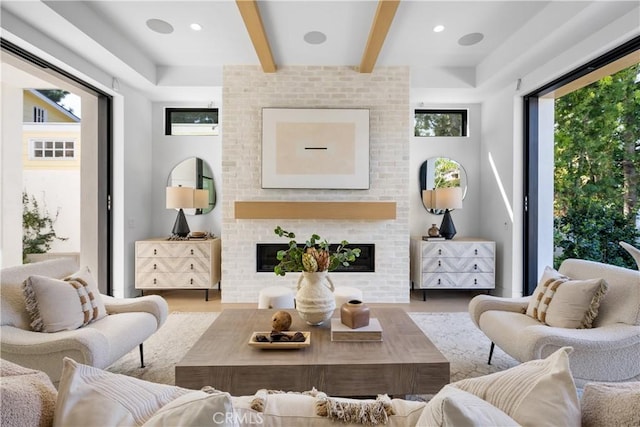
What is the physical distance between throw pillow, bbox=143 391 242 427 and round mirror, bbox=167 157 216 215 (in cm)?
443

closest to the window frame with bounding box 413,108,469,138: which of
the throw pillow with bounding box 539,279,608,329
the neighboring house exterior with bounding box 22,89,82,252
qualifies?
the throw pillow with bounding box 539,279,608,329

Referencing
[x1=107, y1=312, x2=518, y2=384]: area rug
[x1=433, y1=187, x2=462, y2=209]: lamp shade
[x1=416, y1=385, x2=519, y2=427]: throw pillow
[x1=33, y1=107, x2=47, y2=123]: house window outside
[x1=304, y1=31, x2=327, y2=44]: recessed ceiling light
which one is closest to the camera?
[x1=416, y1=385, x2=519, y2=427]: throw pillow

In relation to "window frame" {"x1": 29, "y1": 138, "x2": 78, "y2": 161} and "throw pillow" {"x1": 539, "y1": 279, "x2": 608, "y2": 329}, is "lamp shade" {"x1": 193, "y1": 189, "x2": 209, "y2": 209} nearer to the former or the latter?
"window frame" {"x1": 29, "y1": 138, "x2": 78, "y2": 161}

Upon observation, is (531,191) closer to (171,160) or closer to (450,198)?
(450,198)

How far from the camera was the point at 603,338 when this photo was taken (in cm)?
186

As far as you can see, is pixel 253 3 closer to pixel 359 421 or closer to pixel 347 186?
pixel 347 186

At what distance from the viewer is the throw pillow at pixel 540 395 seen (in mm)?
739

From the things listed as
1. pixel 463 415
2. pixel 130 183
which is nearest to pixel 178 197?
pixel 130 183

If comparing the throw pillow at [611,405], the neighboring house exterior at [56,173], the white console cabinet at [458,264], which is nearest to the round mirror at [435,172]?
the white console cabinet at [458,264]

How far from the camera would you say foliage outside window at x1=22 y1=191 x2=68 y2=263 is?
558 centimetres

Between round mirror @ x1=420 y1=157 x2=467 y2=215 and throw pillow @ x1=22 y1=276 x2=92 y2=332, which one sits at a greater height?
round mirror @ x1=420 y1=157 x2=467 y2=215

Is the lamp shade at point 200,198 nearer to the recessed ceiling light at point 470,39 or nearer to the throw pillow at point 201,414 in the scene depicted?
the recessed ceiling light at point 470,39

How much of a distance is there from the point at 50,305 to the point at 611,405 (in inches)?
102

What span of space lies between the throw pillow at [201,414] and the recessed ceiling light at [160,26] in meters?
3.61
